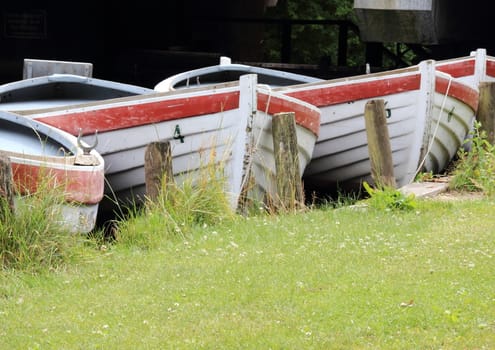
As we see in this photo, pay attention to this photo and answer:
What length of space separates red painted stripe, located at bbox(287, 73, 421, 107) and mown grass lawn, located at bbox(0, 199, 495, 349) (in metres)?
2.68

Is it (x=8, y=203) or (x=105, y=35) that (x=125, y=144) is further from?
(x=105, y=35)

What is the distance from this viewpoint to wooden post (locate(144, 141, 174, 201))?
769cm

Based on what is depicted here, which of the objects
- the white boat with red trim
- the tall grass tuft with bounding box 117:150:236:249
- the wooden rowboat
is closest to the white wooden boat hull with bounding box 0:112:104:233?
the tall grass tuft with bounding box 117:150:236:249

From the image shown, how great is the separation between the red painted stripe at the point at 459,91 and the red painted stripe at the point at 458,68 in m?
0.26

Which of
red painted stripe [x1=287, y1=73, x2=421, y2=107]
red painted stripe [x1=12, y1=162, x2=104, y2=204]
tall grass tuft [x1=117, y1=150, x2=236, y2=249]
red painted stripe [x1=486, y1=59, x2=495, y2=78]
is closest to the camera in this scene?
red painted stripe [x1=12, y1=162, x2=104, y2=204]

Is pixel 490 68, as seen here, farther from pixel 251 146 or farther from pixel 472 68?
pixel 251 146

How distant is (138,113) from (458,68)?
16.8 ft

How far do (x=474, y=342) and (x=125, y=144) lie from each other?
13.0 feet

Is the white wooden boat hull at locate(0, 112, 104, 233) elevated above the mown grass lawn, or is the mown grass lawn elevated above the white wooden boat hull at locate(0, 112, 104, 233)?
the white wooden boat hull at locate(0, 112, 104, 233)

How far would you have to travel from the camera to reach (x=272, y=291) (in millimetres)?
5855

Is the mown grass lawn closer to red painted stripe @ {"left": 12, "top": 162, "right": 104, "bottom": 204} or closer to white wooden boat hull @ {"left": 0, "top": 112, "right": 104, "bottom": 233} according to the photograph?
white wooden boat hull @ {"left": 0, "top": 112, "right": 104, "bottom": 233}

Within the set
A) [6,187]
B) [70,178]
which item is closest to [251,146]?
[70,178]

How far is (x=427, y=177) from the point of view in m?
10.8

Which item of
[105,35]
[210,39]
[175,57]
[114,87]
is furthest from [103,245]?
[210,39]
